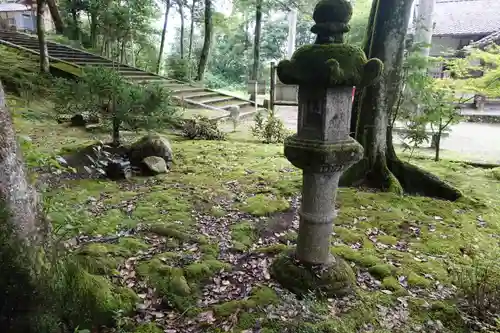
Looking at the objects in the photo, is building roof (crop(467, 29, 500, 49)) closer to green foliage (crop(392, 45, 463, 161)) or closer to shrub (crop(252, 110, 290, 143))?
green foliage (crop(392, 45, 463, 161))

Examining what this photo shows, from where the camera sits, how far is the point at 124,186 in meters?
5.52

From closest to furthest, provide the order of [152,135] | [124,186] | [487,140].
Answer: [124,186], [152,135], [487,140]

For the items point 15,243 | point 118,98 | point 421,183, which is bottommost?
point 421,183

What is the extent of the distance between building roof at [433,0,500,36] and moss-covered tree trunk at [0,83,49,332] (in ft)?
66.8

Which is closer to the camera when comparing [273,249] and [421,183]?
[273,249]

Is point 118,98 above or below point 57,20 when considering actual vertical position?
below

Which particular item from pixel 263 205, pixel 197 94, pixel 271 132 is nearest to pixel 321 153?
pixel 263 205

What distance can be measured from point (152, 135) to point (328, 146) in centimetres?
480

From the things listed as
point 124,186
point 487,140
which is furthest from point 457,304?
point 487,140

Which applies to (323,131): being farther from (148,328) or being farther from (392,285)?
(148,328)

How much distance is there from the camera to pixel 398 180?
6.05 m

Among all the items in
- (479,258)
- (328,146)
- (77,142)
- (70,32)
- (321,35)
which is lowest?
(479,258)

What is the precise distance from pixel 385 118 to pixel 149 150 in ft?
13.9

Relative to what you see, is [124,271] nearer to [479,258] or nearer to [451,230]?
[479,258]
